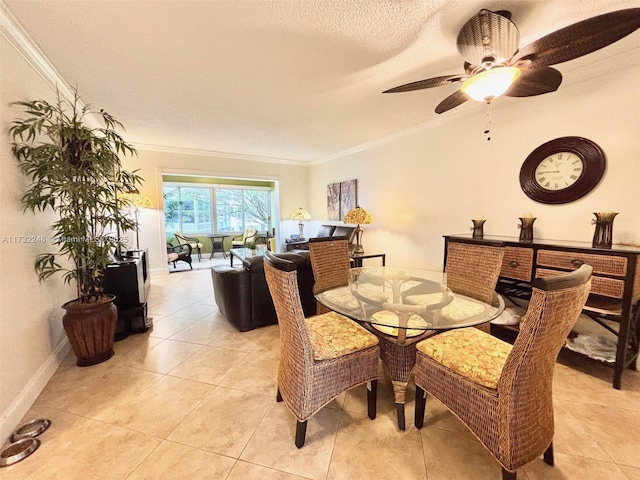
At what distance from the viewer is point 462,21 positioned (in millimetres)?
1655

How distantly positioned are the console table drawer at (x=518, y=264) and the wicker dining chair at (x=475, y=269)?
1.54ft

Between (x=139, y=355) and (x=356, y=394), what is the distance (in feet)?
6.40

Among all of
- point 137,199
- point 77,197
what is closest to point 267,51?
point 77,197

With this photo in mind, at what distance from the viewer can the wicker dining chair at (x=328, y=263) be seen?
2.54m

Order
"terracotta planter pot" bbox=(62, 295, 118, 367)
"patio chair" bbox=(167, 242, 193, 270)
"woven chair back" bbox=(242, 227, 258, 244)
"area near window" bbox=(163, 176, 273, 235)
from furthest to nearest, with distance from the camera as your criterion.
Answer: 1. "area near window" bbox=(163, 176, 273, 235)
2. "woven chair back" bbox=(242, 227, 258, 244)
3. "patio chair" bbox=(167, 242, 193, 270)
4. "terracotta planter pot" bbox=(62, 295, 118, 367)

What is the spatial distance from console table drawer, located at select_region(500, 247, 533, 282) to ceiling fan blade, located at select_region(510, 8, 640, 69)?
1.45 meters

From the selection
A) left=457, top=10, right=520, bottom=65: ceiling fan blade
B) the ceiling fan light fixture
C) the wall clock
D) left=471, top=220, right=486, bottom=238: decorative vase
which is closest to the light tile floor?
left=471, top=220, right=486, bottom=238: decorative vase

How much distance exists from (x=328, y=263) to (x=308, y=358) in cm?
133

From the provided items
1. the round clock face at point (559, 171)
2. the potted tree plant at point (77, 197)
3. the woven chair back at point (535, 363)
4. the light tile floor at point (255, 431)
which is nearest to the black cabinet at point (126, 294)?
the potted tree plant at point (77, 197)

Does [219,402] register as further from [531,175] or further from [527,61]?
[531,175]

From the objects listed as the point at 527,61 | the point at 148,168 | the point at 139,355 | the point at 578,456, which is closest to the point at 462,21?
the point at 527,61

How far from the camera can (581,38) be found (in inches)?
49.9

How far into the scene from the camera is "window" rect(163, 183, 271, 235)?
25.2 feet

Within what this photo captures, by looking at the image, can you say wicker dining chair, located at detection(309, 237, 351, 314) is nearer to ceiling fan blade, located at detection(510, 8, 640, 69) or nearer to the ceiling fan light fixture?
the ceiling fan light fixture
